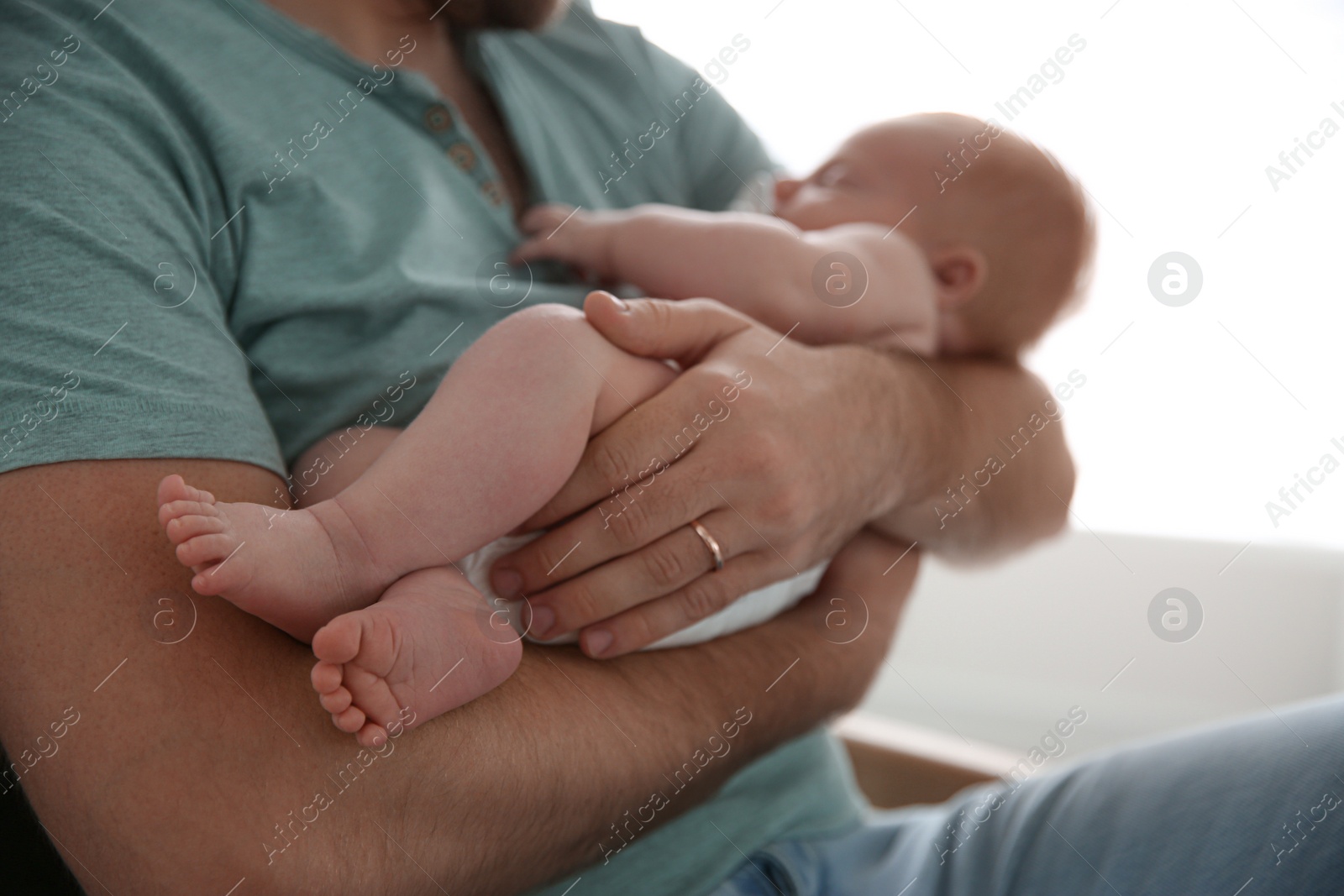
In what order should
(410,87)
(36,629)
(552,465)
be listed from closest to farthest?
1. (36,629)
2. (552,465)
3. (410,87)

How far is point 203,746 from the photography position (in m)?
0.50

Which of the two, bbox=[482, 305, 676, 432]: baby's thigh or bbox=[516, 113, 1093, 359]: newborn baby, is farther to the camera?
bbox=[516, 113, 1093, 359]: newborn baby

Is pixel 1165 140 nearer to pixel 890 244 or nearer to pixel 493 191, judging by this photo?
pixel 890 244

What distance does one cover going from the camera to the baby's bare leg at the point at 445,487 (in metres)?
0.51

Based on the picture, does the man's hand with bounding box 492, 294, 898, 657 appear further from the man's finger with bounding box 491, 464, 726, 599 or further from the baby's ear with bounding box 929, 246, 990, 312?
the baby's ear with bounding box 929, 246, 990, 312

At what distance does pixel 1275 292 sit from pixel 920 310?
120 cm

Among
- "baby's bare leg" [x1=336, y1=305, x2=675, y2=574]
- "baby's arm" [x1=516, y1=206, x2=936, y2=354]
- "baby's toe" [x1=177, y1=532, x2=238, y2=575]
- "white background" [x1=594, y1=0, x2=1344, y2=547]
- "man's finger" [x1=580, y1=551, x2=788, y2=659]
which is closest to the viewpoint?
"baby's toe" [x1=177, y1=532, x2=238, y2=575]

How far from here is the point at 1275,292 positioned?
1.64 metres

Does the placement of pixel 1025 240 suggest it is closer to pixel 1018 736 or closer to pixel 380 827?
pixel 380 827

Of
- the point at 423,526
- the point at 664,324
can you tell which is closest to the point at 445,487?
the point at 423,526

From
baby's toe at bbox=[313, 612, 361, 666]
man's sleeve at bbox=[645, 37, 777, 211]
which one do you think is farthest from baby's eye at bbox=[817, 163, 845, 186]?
baby's toe at bbox=[313, 612, 361, 666]

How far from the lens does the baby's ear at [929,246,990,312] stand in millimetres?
1020

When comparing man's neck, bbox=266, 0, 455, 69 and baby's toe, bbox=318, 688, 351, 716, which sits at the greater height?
man's neck, bbox=266, 0, 455, 69

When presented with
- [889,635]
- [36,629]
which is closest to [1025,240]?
[889,635]
